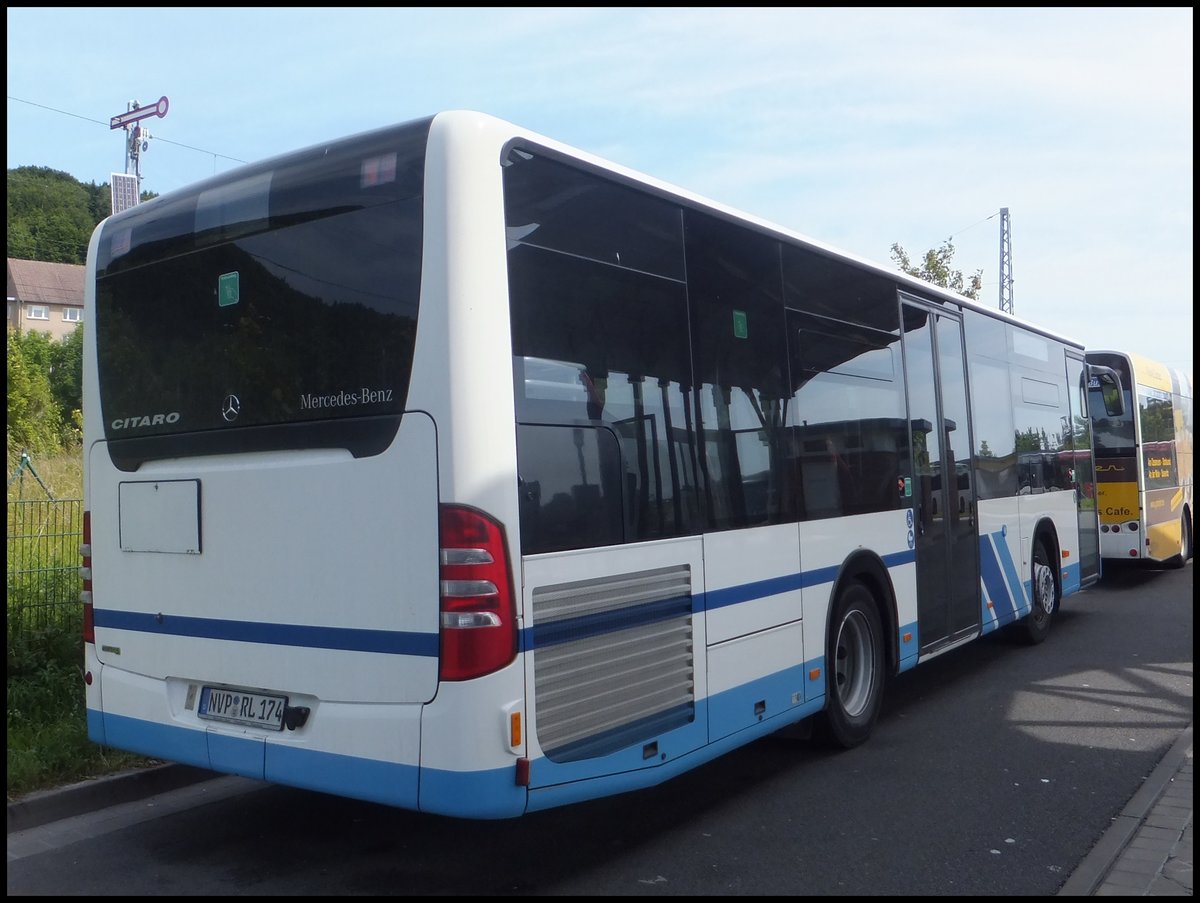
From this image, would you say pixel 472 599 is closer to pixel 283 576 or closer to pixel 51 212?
pixel 283 576

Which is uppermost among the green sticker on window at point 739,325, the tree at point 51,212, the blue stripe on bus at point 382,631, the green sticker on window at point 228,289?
the tree at point 51,212

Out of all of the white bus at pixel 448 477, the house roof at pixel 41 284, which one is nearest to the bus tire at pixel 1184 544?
the white bus at pixel 448 477

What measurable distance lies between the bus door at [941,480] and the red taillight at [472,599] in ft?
14.6

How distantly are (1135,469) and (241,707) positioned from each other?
13.8 m

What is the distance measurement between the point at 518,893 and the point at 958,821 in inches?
91.5

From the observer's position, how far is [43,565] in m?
7.96

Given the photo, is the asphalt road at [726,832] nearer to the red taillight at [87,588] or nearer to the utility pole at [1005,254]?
the red taillight at [87,588]

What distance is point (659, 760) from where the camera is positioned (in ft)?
16.1

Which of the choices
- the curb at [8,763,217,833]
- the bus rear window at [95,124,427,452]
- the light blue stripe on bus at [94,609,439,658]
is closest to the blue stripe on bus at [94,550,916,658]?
the light blue stripe on bus at [94,609,439,658]

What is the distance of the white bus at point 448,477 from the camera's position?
13.9 feet

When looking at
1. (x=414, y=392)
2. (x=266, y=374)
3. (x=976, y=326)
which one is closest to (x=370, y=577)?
(x=414, y=392)

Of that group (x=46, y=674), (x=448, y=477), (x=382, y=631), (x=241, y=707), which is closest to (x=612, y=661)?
(x=382, y=631)

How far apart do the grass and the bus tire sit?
50.5 ft

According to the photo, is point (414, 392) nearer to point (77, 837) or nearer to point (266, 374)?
point (266, 374)
